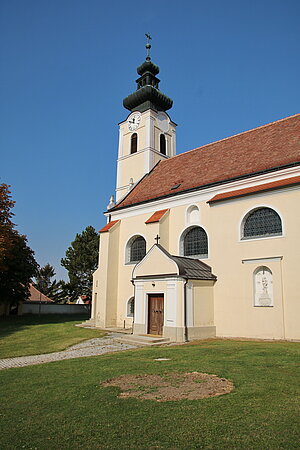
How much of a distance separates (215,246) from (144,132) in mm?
14309

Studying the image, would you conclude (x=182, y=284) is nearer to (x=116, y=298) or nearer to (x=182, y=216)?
(x=182, y=216)

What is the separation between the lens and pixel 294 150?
53.5 ft

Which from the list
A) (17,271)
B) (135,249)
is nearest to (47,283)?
(17,271)

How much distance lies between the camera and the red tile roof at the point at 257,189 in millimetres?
14846

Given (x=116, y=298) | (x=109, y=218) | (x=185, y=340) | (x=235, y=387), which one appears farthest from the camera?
(x=109, y=218)

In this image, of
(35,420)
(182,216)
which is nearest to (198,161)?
(182,216)

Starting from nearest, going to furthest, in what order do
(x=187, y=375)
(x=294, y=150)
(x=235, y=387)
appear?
(x=235, y=387) < (x=187, y=375) < (x=294, y=150)

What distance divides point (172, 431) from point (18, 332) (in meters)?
16.8

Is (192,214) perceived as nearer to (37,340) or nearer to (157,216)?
(157,216)

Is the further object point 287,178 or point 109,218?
point 109,218

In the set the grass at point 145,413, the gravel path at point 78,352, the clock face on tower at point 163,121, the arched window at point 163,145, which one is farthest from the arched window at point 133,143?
the grass at point 145,413

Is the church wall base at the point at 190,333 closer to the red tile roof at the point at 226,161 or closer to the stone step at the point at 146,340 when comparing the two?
the stone step at the point at 146,340

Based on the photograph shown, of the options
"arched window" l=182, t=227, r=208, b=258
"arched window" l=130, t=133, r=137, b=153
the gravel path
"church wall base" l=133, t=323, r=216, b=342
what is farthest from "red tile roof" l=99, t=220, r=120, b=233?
"church wall base" l=133, t=323, r=216, b=342

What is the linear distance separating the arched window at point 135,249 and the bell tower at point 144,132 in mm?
5213
